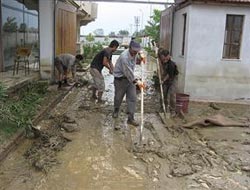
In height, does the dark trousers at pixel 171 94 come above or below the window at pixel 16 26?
below

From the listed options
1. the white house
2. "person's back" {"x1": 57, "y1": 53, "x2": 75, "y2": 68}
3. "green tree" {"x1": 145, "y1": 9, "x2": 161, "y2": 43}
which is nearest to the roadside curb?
"person's back" {"x1": 57, "y1": 53, "x2": 75, "y2": 68}

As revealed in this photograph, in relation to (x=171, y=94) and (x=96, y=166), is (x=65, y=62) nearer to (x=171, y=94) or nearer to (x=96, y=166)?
(x=171, y=94)

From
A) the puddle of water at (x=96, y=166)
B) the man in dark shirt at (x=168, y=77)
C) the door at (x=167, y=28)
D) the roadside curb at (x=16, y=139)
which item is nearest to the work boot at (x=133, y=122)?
the puddle of water at (x=96, y=166)

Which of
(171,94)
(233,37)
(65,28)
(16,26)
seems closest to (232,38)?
(233,37)

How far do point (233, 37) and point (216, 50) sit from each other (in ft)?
2.27

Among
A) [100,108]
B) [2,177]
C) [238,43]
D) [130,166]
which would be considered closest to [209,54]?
[238,43]

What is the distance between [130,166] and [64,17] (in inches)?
380

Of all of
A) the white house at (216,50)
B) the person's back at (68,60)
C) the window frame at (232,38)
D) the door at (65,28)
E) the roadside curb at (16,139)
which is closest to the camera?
the roadside curb at (16,139)

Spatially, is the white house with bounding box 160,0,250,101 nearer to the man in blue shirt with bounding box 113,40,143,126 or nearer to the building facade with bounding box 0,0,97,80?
the man in blue shirt with bounding box 113,40,143,126

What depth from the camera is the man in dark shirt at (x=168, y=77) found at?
835 cm

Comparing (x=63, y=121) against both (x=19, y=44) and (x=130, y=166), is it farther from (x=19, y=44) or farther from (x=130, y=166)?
(x=19, y=44)

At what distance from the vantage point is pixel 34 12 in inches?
596

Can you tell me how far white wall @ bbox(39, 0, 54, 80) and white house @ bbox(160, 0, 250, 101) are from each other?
4.42m

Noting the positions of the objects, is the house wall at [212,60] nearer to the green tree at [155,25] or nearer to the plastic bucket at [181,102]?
the plastic bucket at [181,102]
